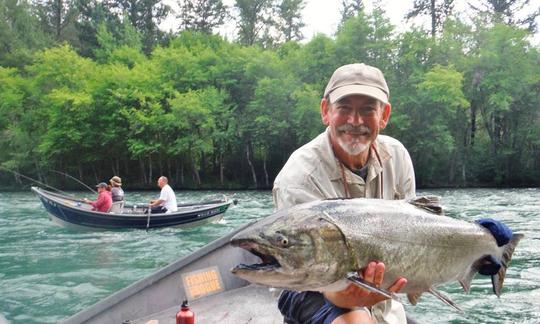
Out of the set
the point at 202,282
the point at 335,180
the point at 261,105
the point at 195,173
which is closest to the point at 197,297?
the point at 202,282

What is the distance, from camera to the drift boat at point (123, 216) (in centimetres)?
1520

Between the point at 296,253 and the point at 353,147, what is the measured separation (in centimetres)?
98

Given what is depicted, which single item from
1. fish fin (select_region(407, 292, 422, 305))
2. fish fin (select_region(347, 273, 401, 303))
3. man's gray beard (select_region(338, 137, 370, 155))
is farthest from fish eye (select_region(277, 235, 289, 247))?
man's gray beard (select_region(338, 137, 370, 155))

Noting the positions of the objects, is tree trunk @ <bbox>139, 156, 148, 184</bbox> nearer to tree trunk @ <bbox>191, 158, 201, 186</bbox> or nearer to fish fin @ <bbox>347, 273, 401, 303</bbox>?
tree trunk @ <bbox>191, 158, 201, 186</bbox>

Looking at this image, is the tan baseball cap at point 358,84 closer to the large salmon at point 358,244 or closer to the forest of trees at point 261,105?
the large salmon at point 358,244

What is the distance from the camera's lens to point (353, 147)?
2.79 meters

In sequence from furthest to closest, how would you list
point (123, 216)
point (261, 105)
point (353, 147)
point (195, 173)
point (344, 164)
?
point (195, 173) → point (261, 105) → point (123, 216) → point (344, 164) → point (353, 147)

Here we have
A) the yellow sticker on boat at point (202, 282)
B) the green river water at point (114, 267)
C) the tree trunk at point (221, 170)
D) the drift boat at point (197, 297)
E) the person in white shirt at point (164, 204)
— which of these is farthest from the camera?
the tree trunk at point (221, 170)

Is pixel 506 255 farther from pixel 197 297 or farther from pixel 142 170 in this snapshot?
pixel 142 170

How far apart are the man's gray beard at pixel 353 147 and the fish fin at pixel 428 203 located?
44 centimetres

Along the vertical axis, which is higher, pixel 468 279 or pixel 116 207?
pixel 468 279

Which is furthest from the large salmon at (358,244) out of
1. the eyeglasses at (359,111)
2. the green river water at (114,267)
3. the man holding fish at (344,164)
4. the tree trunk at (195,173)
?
the tree trunk at (195,173)

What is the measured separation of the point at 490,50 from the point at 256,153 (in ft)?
62.9

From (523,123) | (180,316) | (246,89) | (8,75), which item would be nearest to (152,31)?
(8,75)
